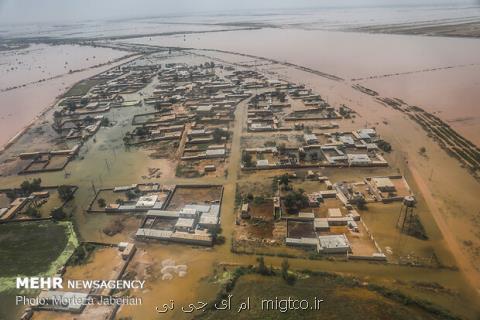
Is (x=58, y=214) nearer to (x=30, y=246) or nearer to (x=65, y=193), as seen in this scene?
(x=65, y=193)

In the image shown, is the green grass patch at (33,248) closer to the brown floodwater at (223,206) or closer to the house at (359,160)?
the brown floodwater at (223,206)

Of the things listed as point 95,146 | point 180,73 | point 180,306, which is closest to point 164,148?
point 95,146

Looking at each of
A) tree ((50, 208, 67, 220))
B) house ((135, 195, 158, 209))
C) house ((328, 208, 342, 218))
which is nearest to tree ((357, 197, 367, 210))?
house ((328, 208, 342, 218))

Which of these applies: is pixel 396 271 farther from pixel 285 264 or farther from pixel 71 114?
pixel 71 114

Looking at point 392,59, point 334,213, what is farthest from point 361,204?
point 392,59

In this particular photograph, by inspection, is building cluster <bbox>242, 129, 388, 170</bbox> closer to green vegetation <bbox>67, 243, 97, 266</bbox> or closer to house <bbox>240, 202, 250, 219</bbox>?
house <bbox>240, 202, 250, 219</bbox>

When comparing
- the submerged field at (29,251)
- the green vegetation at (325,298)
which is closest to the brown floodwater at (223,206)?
the green vegetation at (325,298)
